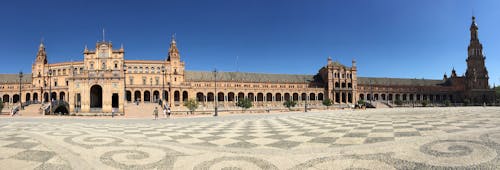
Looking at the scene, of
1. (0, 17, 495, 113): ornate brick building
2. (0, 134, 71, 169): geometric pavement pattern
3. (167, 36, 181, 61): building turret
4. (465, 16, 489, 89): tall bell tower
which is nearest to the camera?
(0, 134, 71, 169): geometric pavement pattern

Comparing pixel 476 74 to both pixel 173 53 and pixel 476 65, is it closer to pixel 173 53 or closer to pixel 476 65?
pixel 476 65

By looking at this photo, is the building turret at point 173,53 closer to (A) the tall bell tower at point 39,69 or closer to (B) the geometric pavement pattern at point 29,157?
(A) the tall bell tower at point 39,69

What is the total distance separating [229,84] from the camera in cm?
8000

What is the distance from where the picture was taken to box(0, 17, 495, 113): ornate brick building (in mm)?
72312

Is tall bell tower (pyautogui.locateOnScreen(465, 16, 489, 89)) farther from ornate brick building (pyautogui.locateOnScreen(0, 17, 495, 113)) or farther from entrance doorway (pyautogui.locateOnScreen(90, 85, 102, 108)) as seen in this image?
entrance doorway (pyautogui.locateOnScreen(90, 85, 102, 108))

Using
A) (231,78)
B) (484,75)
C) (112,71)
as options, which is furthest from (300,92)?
(484,75)

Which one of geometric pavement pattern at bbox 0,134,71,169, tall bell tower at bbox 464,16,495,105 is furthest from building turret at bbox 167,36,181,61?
tall bell tower at bbox 464,16,495,105

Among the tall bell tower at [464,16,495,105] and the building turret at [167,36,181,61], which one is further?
the tall bell tower at [464,16,495,105]

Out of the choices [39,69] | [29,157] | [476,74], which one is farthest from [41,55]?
[476,74]

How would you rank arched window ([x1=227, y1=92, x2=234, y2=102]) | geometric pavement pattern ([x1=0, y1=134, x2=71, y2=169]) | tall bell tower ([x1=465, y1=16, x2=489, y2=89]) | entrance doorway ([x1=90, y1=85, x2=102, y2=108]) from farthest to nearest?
tall bell tower ([x1=465, y1=16, x2=489, y2=89])
arched window ([x1=227, y1=92, x2=234, y2=102])
entrance doorway ([x1=90, y1=85, x2=102, y2=108])
geometric pavement pattern ([x1=0, y1=134, x2=71, y2=169])

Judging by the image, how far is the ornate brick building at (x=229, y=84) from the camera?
7231cm

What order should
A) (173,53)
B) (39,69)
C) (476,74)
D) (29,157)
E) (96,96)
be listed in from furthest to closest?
(476,74) → (39,69) → (173,53) → (96,96) → (29,157)

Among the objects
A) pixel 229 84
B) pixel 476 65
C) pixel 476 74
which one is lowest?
pixel 229 84

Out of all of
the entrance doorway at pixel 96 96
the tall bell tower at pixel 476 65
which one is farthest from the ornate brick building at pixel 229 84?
the entrance doorway at pixel 96 96
